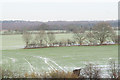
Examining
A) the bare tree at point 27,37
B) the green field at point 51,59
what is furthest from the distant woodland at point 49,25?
the green field at point 51,59

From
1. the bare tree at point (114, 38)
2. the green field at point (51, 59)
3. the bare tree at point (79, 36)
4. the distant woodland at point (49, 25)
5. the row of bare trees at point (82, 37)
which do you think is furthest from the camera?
the bare tree at point (79, 36)

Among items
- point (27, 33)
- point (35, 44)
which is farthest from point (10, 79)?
point (27, 33)

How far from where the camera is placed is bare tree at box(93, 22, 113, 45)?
2247 centimetres

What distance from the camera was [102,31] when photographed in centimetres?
2270

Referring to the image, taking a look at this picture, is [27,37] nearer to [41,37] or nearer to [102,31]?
[41,37]

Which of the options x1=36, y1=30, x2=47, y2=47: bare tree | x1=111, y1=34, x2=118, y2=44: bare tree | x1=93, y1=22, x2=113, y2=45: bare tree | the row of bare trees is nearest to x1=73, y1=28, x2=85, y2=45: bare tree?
the row of bare trees

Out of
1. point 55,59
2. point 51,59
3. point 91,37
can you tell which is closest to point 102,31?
point 91,37

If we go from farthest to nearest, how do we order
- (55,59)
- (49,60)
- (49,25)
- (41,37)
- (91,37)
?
(49,25) → (91,37) → (41,37) → (55,59) → (49,60)

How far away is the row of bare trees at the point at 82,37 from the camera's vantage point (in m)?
21.3

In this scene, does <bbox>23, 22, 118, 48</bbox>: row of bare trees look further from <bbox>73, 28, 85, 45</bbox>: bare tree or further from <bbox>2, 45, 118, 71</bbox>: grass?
<bbox>2, 45, 118, 71</bbox>: grass

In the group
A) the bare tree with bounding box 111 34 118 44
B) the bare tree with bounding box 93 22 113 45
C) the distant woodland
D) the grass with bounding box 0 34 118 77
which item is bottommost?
the grass with bounding box 0 34 118 77

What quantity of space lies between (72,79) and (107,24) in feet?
58.0

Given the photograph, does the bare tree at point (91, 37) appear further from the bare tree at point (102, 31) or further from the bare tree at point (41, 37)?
the bare tree at point (41, 37)

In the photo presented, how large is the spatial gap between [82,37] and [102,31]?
2589 mm
